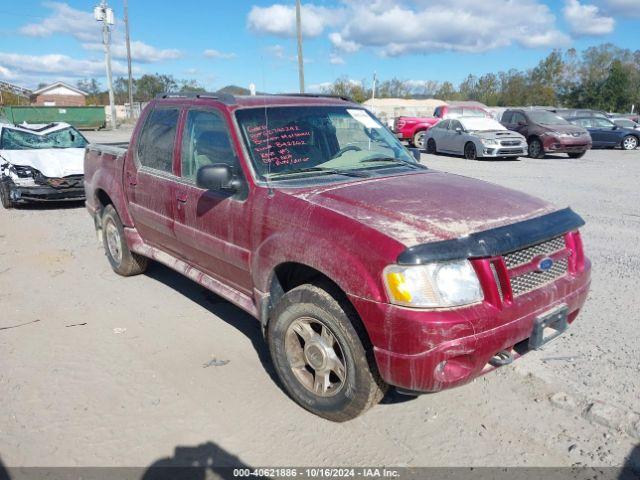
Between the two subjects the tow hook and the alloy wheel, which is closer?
the tow hook

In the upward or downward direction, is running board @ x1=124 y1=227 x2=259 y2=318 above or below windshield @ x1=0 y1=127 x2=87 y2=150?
below

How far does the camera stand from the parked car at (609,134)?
21984mm

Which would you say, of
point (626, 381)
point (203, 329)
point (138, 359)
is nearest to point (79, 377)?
point (138, 359)

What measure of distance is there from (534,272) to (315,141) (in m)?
1.91

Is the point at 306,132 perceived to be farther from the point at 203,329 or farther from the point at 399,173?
the point at 203,329

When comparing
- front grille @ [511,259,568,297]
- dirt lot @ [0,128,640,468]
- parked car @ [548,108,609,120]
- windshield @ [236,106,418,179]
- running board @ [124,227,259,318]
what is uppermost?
parked car @ [548,108,609,120]

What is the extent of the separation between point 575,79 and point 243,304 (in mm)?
70269

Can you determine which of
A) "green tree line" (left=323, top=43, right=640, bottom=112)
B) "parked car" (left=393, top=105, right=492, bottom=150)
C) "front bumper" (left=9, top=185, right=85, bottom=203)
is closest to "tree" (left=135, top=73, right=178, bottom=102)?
"green tree line" (left=323, top=43, right=640, bottom=112)

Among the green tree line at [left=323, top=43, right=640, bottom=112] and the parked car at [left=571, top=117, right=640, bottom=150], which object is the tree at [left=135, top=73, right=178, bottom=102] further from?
the parked car at [left=571, top=117, right=640, bottom=150]

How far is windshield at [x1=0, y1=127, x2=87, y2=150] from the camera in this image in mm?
10500

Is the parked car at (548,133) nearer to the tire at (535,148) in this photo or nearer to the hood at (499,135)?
the tire at (535,148)

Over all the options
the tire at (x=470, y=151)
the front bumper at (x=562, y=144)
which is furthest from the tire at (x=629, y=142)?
the tire at (x=470, y=151)

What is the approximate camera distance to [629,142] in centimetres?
2228

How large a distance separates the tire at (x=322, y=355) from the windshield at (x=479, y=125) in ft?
51.6
